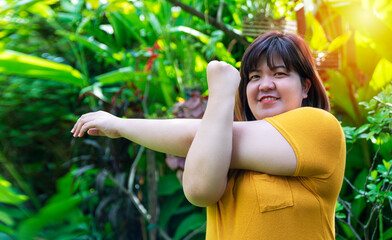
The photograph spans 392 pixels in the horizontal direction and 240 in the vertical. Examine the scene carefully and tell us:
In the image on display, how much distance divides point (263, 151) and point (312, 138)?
0.32ft

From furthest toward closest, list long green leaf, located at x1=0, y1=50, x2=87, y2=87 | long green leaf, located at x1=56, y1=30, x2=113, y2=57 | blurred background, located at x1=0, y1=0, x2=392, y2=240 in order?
long green leaf, located at x1=56, y1=30, x2=113, y2=57
long green leaf, located at x1=0, y1=50, x2=87, y2=87
blurred background, located at x1=0, y1=0, x2=392, y2=240

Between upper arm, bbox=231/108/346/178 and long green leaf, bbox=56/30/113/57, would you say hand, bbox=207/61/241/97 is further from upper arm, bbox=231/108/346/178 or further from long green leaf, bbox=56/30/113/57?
long green leaf, bbox=56/30/113/57

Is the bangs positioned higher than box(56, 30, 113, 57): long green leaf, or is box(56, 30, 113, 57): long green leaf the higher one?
the bangs

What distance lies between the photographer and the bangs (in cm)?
85

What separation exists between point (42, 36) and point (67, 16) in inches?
23.1

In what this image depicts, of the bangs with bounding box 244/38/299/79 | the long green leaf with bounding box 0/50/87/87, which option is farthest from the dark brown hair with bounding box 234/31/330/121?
the long green leaf with bounding box 0/50/87/87

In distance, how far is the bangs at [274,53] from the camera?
0.85m

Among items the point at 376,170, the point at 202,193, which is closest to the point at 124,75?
the point at 376,170

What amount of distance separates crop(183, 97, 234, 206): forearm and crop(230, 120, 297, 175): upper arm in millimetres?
39

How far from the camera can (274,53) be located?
0.86 m

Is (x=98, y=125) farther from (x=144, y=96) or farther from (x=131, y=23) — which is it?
(x=131, y=23)

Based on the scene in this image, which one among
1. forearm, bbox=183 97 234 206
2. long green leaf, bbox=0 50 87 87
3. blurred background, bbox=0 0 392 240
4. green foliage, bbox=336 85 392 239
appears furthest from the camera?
long green leaf, bbox=0 50 87 87

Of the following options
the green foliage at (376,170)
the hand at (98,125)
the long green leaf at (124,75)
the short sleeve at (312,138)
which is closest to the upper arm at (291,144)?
the short sleeve at (312,138)

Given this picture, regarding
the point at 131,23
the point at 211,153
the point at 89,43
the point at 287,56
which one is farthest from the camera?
the point at 131,23
